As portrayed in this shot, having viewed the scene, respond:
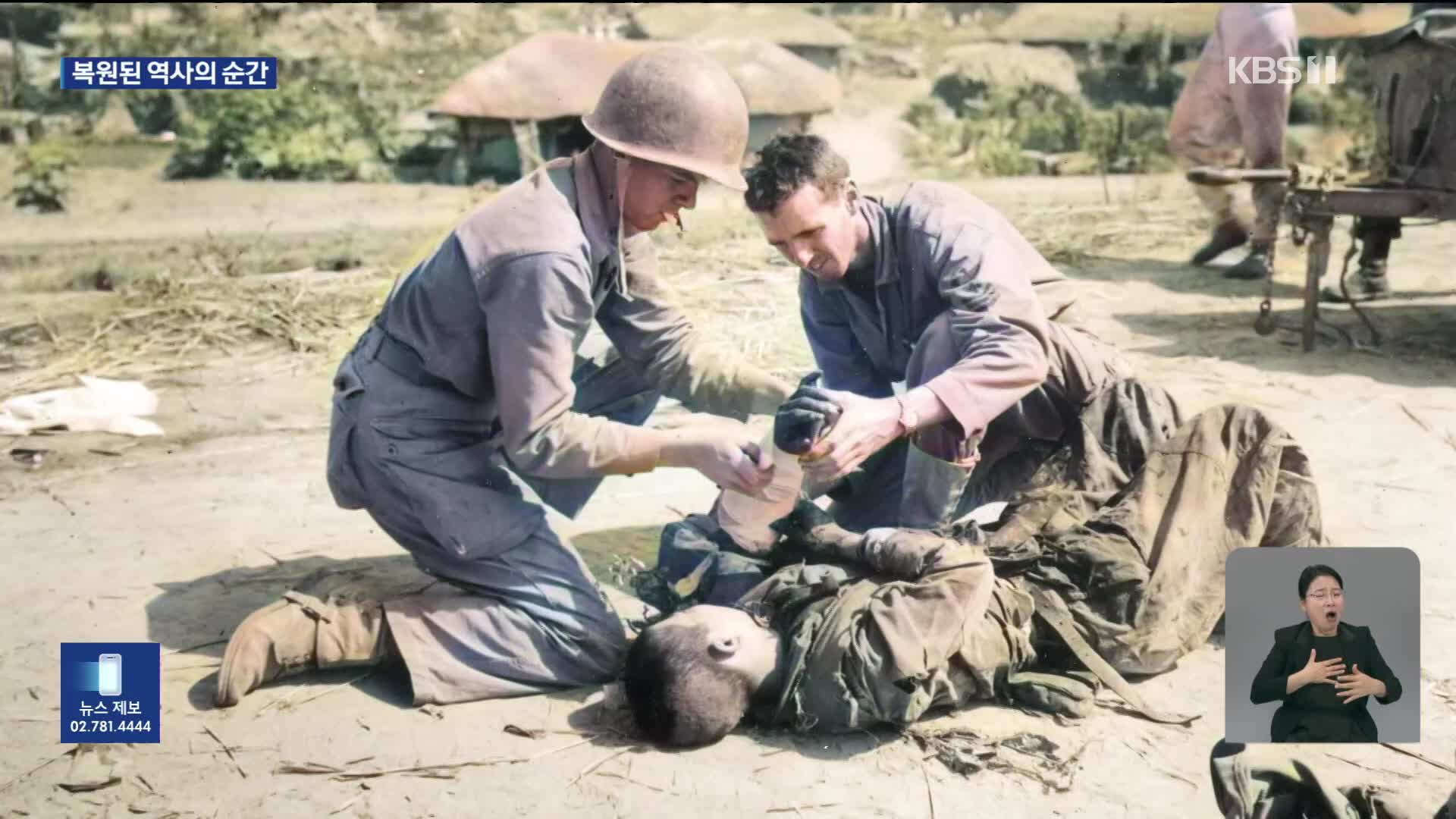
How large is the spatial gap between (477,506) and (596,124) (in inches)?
43.1

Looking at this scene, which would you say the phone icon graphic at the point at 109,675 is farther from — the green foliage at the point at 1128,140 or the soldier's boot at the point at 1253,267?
the green foliage at the point at 1128,140

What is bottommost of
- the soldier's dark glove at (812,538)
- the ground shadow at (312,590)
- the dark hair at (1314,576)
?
the ground shadow at (312,590)

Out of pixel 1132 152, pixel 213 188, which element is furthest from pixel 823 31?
pixel 213 188

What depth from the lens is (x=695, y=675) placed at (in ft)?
11.7

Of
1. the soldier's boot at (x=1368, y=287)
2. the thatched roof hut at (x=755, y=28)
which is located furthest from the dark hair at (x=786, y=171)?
the thatched roof hut at (x=755, y=28)

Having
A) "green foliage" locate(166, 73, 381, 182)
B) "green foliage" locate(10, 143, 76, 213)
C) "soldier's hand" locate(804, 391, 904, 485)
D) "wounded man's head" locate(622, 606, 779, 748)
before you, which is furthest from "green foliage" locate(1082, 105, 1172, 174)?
"wounded man's head" locate(622, 606, 779, 748)

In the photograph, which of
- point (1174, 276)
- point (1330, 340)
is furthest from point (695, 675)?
point (1174, 276)

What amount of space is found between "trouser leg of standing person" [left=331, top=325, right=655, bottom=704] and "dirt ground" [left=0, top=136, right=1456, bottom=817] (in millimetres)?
112

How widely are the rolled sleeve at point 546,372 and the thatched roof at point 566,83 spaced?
9193 millimetres

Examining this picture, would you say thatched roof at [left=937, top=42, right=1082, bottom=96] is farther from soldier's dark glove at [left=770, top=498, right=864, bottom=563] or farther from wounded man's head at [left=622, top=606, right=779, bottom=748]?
wounded man's head at [left=622, top=606, right=779, bottom=748]

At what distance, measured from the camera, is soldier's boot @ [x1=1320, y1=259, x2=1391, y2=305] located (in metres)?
8.64

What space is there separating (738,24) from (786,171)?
16.2 m

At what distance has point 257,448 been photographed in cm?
636
